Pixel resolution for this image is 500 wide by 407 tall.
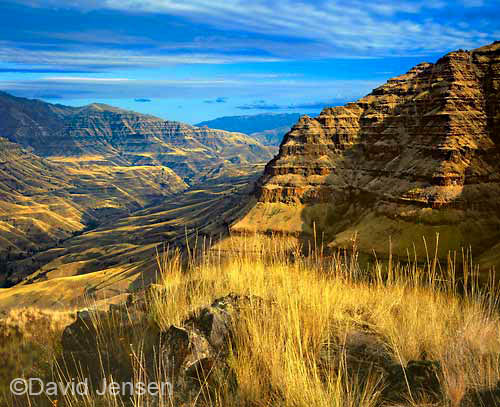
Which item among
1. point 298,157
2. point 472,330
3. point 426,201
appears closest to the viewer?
point 472,330

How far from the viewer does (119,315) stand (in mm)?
8414

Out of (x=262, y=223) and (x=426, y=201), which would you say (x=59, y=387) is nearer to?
(x=426, y=201)

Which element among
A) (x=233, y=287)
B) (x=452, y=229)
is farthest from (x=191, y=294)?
(x=452, y=229)

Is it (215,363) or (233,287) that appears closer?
(215,363)

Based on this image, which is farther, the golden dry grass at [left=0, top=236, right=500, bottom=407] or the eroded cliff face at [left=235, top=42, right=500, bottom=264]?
the eroded cliff face at [left=235, top=42, right=500, bottom=264]

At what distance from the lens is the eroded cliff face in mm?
98625

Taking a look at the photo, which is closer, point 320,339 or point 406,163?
point 320,339

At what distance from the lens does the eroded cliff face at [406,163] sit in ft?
324

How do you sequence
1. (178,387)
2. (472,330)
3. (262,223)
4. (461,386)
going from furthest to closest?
(262,223), (472,330), (178,387), (461,386)

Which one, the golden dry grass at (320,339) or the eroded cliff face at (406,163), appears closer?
the golden dry grass at (320,339)

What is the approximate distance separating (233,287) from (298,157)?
138463 mm

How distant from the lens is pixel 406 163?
118 metres

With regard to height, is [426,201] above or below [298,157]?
below

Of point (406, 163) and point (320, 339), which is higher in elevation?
point (406, 163)
